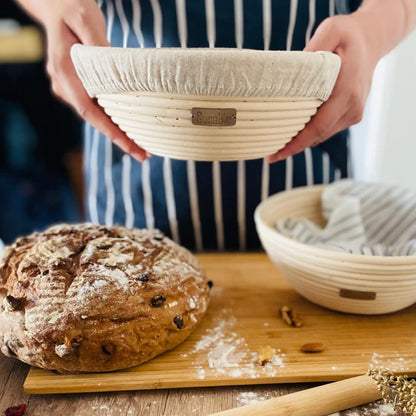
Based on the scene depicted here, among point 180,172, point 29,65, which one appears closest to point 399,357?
point 180,172

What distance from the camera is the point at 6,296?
0.72 m

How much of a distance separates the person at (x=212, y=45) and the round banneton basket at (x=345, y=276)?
0.15 m

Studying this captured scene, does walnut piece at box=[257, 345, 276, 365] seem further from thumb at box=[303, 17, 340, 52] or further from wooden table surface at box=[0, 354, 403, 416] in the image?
thumb at box=[303, 17, 340, 52]

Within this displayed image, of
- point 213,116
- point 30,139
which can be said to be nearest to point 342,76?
point 213,116

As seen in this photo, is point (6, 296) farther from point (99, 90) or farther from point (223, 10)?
point (223, 10)

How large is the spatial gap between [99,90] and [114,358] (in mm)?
354

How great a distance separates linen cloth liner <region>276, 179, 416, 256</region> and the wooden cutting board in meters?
0.11

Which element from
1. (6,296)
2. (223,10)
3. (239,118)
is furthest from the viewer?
(223,10)

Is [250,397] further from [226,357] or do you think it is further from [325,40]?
[325,40]

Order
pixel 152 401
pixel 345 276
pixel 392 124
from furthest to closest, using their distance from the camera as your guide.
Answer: pixel 392 124 → pixel 345 276 → pixel 152 401

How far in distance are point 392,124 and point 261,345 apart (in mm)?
1082

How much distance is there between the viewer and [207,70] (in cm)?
55

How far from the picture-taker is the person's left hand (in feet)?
2.23

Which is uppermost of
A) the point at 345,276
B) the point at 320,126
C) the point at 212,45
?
the point at 212,45
